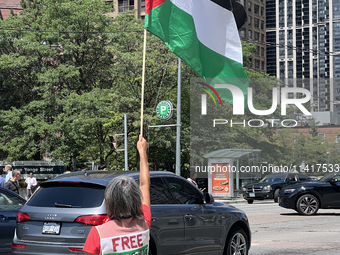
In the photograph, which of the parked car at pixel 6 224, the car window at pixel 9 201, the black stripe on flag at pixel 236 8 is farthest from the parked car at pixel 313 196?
the parked car at pixel 6 224

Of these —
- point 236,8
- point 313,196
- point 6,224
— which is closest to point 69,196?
point 6,224

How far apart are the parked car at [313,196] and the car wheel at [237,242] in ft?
35.4

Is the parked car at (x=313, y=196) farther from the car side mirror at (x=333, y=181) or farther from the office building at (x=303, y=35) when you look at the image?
the office building at (x=303, y=35)

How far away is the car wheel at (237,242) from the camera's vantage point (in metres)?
8.59

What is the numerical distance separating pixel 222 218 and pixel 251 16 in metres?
116

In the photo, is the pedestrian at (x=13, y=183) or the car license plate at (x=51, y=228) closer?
the car license plate at (x=51, y=228)

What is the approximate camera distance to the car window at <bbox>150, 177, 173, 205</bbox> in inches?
294

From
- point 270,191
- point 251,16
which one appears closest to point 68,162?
point 270,191

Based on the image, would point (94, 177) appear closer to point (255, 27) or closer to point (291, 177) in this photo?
point (291, 177)

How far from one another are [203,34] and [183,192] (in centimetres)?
402

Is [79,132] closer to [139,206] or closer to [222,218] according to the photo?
[222,218]

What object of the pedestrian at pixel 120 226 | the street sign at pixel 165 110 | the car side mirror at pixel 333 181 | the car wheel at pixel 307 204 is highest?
the street sign at pixel 165 110

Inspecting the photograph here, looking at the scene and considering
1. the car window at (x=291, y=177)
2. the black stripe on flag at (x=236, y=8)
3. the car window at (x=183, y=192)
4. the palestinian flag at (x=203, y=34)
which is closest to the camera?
the car window at (x=183, y=192)

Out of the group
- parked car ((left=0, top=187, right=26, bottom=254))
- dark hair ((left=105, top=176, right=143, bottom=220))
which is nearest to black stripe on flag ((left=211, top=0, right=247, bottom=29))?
parked car ((left=0, top=187, right=26, bottom=254))
